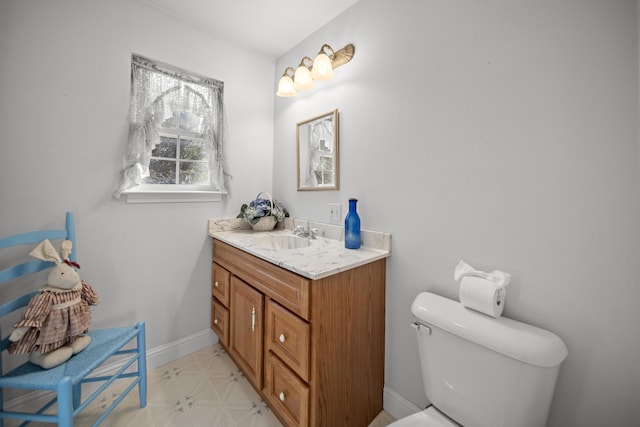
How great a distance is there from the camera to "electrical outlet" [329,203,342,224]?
1.65 m

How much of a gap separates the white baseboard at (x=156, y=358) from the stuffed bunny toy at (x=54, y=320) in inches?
20.4

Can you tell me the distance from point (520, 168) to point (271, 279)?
118cm

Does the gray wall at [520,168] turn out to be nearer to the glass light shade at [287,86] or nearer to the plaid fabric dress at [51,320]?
the glass light shade at [287,86]

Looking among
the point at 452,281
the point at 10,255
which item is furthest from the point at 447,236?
the point at 10,255

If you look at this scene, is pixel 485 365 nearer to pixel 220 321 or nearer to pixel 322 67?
pixel 220 321

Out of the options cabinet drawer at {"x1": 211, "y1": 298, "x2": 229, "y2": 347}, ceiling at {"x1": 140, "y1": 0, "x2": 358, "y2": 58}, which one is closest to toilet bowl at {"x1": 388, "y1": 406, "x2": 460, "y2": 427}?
cabinet drawer at {"x1": 211, "y1": 298, "x2": 229, "y2": 347}

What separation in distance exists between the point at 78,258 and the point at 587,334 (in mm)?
2388

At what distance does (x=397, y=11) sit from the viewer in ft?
4.34

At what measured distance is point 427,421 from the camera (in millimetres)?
898

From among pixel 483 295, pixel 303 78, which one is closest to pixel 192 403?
pixel 483 295

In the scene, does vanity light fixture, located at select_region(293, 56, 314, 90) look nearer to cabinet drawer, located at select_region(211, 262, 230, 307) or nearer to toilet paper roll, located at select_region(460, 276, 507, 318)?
cabinet drawer, located at select_region(211, 262, 230, 307)

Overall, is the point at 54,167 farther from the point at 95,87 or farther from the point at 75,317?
the point at 75,317

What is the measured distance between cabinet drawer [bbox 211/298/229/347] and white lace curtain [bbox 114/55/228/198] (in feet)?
2.90

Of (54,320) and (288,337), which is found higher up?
(54,320)
